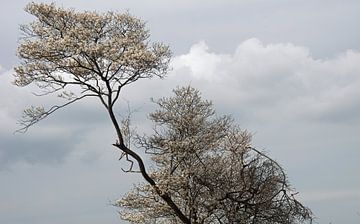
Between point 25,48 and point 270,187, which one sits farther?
point 25,48

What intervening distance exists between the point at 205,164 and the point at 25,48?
387 inches

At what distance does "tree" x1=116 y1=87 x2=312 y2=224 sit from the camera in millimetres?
30797

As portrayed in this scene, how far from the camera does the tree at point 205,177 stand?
Answer: 101 ft

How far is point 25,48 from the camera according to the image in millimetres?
34000

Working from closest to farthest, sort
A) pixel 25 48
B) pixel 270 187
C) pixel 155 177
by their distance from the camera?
pixel 270 187
pixel 25 48
pixel 155 177

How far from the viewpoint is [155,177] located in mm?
36531

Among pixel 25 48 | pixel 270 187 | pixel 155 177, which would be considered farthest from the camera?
pixel 155 177

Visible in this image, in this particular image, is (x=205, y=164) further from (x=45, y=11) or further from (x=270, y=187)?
(x=45, y=11)

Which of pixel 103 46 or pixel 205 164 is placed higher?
pixel 103 46

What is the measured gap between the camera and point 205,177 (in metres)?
32.8

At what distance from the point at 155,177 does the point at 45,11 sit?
9599 mm

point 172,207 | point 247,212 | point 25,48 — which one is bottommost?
point 247,212

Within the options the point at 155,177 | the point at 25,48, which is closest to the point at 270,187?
the point at 155,177

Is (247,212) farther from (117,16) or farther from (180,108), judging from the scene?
(117,16)
